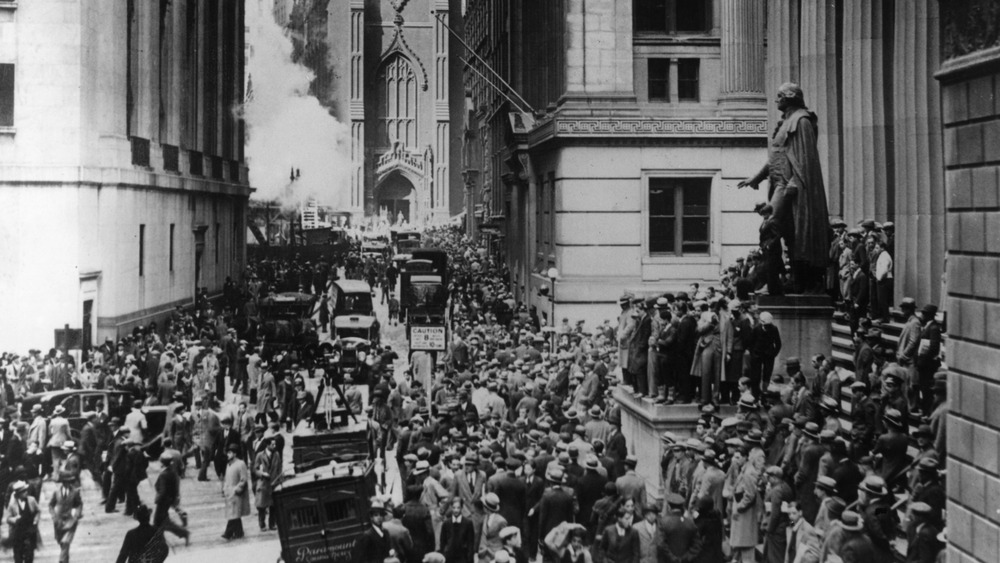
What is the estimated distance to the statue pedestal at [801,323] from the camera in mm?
15859

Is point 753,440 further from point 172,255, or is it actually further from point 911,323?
point 172,255

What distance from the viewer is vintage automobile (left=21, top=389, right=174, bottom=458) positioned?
17734 millimetres

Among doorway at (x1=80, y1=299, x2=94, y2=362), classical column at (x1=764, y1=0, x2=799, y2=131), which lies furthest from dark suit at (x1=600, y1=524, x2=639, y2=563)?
classical column at (x1=764, y1=0, x2=799, y2=131)

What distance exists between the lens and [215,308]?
36.7 m

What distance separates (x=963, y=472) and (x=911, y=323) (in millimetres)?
5525

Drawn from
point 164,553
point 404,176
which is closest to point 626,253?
point 164,553

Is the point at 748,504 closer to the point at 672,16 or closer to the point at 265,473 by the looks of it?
the point at 265,473

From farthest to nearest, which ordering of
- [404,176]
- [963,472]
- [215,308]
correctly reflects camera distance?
[404,176], [215,308], [963,472]

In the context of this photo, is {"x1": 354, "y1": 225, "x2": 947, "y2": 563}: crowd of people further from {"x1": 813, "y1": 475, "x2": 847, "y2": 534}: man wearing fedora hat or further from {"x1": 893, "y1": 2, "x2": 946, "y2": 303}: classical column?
{"x1": 893, "y1": 2, "x2": 946, "y2": 303}: classical column

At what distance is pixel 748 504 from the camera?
39.6 ft

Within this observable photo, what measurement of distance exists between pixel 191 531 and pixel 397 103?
89.7 meters

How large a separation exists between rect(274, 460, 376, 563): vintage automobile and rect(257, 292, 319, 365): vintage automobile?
12.2 m

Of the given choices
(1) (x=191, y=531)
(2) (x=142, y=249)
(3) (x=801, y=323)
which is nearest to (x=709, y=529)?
(3) (x=801, y=323)

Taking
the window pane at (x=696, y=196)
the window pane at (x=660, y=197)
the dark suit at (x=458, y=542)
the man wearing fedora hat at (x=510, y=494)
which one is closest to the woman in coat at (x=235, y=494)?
the man wearing fedora hat at (x=510, y=494)
